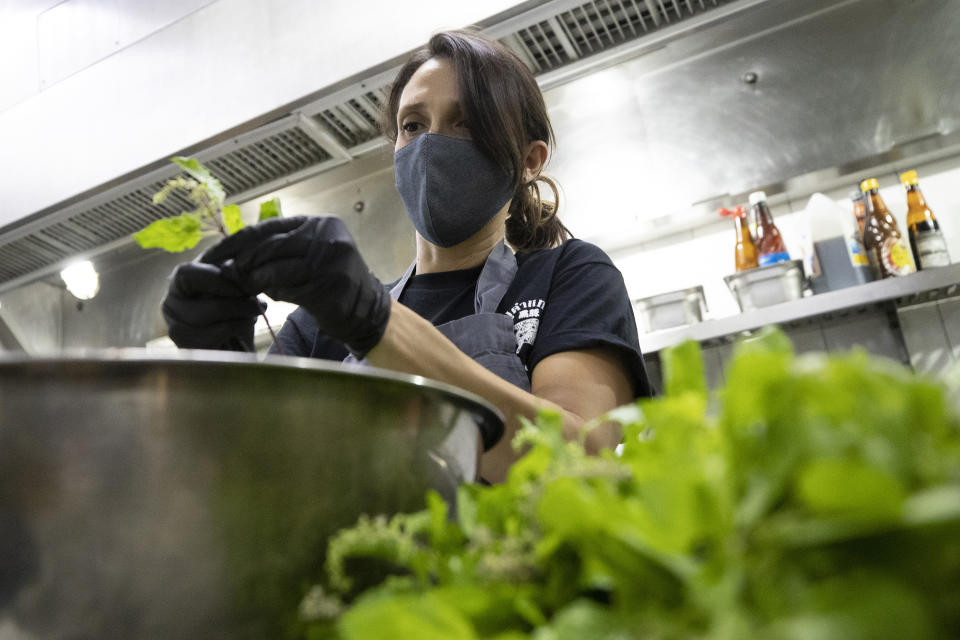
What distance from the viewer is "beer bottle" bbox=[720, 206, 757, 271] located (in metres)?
2.00

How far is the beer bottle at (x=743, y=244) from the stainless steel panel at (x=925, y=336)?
38cm

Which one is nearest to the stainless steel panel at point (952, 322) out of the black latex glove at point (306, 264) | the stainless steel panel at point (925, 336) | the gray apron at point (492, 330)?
the stainless steel panel at point (925, 336)

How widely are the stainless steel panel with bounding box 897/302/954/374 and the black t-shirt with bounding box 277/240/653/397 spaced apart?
116 cm

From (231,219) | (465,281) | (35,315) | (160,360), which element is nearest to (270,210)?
(231,219)

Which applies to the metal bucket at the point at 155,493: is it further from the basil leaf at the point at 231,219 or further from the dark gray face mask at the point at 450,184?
the dark gray face mask at the point at 450,184

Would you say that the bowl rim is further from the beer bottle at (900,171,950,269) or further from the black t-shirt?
the beer bottle at (900,171,950,269)

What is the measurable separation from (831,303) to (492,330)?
1.00 m

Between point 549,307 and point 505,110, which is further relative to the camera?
point 505,110

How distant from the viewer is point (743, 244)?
2.02m

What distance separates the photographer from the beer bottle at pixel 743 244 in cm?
200

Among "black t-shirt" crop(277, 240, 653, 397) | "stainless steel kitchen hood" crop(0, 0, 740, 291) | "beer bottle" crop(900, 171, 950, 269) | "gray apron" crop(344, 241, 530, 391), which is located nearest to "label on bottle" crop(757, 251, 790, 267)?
"beer bottle" crop(900, 171, 950, 269)

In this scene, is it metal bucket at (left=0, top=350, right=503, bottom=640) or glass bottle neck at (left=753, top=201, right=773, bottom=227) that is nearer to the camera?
metal bucket at (left=0, top=350, right=503, bottom=640)

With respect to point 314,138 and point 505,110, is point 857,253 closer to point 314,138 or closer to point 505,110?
point 505,110

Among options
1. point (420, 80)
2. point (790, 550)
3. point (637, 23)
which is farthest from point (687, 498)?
point (637, 23)
